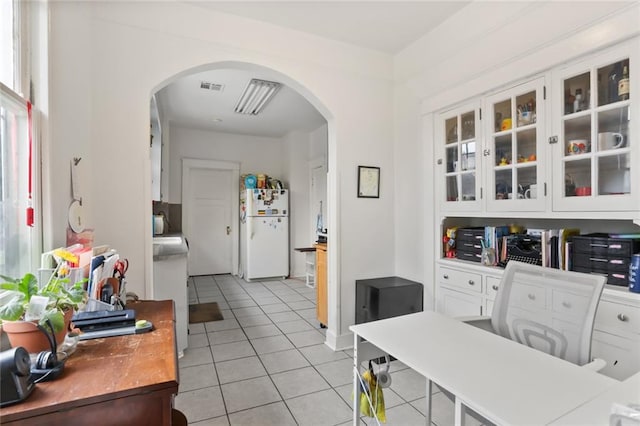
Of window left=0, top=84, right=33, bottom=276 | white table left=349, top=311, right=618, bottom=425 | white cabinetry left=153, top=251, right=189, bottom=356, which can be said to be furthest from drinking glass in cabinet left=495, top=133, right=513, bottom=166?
window left=0, top=84, right=33, bottom=276

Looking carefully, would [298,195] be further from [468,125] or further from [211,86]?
[468,125]

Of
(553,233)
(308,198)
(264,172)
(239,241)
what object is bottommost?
(239,241)

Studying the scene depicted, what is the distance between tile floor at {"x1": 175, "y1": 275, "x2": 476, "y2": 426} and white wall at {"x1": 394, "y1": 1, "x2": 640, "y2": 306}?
39.9 inches

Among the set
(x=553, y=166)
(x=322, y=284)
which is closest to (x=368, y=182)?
(x=322, y=284)

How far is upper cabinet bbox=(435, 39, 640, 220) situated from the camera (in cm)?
172

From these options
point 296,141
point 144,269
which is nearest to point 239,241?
point 296,141

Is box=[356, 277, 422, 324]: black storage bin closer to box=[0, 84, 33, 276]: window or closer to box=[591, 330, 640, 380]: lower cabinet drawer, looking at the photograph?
box=[591, 330, 640, 380]: lower cabinet drawer

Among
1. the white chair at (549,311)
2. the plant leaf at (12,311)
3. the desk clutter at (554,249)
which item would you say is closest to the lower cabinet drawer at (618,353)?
the desk clutter at (554,249)

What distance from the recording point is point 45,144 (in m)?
1.58

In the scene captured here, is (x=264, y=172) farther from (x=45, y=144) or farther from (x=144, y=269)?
(x=45, y=144)

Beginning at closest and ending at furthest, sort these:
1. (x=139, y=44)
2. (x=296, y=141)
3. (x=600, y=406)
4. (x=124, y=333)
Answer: (x=600, y=406) < (x=124, y=333) < (x=139, y=44) < (x=296, y=141)

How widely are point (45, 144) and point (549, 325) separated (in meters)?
2.58

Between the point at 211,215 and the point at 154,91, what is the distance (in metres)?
4.11

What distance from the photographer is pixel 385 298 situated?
110 inches
